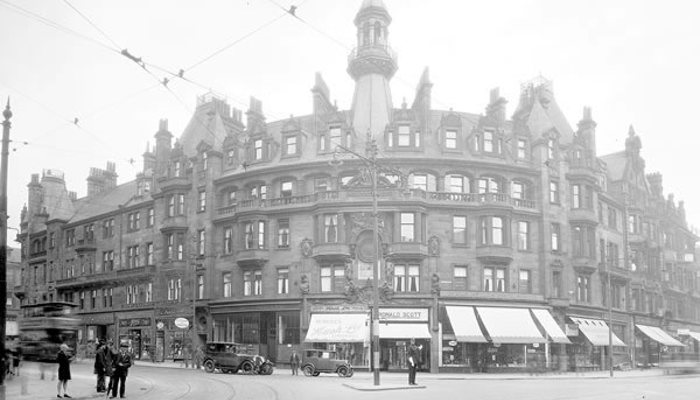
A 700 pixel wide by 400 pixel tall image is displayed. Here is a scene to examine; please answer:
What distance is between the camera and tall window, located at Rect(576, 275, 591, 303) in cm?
5116

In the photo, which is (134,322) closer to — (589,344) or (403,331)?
(403,331)

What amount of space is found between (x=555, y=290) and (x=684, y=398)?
26320 mm

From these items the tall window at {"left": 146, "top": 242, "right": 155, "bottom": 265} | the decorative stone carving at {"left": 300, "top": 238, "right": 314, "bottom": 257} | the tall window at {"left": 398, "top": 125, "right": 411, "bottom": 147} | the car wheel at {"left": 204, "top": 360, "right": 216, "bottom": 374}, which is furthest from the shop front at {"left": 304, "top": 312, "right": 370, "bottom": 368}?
the tall window at {"left": 146, "top": 242, "right": 155, "bottom": 265}

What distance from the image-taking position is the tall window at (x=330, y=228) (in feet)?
153

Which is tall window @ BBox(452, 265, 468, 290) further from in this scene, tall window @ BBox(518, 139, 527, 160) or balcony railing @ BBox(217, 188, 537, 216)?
tall window @ BBox(518, 139, 527, 160)

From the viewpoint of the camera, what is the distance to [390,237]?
4597cm

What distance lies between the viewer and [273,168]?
4956 cm

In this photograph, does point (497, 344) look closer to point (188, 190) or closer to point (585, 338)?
point (585, 338)

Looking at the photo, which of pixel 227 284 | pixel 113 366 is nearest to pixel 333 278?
pixel 227 284

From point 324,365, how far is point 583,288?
23618 millimetres

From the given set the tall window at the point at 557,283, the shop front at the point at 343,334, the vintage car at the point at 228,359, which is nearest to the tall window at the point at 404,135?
the shop front at the point at 343,334

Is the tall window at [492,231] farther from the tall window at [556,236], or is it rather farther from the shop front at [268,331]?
the shop front at [268,331]

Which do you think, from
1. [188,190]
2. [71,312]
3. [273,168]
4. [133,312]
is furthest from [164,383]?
[133,312]

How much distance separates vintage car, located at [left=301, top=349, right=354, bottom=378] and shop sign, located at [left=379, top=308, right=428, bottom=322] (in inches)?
299
